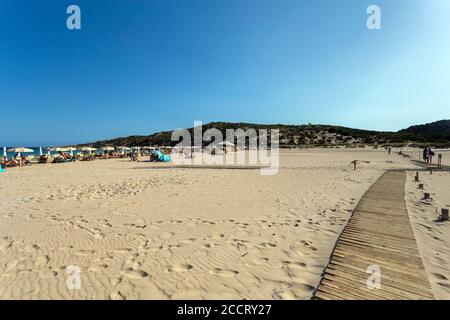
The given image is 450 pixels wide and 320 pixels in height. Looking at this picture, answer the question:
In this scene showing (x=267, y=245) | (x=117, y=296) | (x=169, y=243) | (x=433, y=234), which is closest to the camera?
(x=117, y=296)

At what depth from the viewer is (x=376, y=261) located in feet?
11.8

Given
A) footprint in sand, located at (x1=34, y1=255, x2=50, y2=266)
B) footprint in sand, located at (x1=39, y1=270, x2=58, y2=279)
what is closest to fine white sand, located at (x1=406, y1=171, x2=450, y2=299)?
footprint in sand, located at (x1=39, y1=270, x2=58, y2=279)

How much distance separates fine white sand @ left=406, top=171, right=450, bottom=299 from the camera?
3.20 metres

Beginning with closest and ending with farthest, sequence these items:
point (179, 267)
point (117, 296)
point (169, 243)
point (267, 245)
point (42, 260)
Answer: point (117, 296) < point (179, 267) < point (42, 260) < point (267, 245) < point (169, 243)

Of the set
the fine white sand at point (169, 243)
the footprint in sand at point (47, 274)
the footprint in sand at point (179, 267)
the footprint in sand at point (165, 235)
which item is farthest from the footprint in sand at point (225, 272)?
the footprint in sand at point (47, 274)

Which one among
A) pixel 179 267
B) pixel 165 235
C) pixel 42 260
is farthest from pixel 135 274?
pixel 42 260

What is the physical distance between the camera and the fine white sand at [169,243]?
10.2ft

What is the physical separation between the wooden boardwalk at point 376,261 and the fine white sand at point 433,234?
13cm

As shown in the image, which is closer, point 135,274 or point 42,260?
point 135,274

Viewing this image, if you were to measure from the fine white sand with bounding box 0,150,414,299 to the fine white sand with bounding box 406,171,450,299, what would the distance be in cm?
34

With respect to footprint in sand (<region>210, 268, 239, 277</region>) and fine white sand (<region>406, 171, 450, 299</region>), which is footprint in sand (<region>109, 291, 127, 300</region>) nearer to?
footprint in sand (<region>210, 268, 239, 277</region>)

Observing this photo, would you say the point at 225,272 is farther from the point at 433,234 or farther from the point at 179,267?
Answer: the point at 433,234

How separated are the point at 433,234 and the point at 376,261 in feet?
7.33
